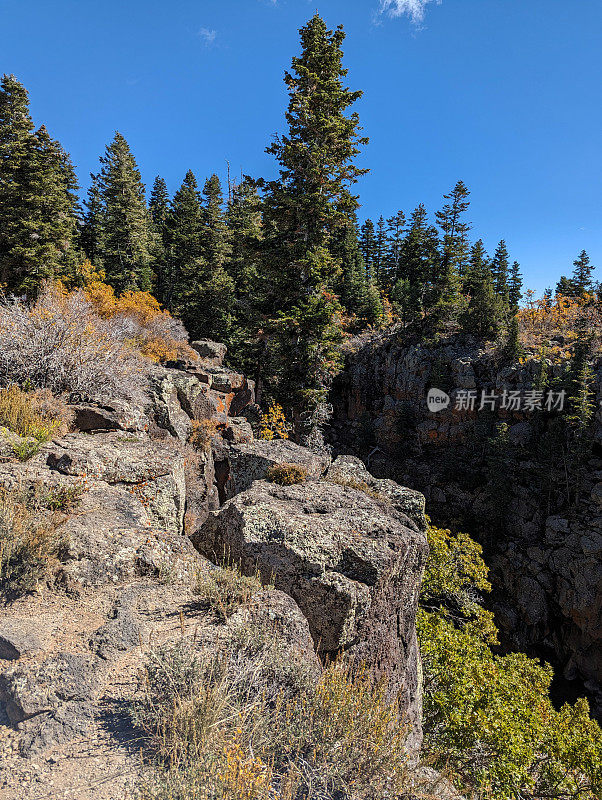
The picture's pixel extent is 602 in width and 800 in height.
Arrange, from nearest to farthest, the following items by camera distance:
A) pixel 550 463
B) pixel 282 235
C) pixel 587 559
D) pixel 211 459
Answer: pixel 211 459 → pixel 282 235 → pixel 587 559 → pixel 550 463

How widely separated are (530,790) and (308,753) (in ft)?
35.2

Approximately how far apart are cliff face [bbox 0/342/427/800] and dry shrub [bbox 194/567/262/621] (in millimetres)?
91

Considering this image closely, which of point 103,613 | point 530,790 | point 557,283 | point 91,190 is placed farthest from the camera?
point 557,283

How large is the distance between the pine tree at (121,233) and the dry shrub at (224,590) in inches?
1346

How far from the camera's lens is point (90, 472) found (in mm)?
6309

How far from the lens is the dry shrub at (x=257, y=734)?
2764 mm

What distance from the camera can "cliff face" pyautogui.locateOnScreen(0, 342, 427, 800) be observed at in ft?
10.4

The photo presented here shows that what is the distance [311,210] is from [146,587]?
15.2m

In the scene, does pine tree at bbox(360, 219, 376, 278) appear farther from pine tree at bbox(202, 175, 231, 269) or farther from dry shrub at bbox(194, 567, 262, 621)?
dry shrub at bbox(194, 567, 262, 621)

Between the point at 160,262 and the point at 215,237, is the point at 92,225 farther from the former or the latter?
the point at 215,237

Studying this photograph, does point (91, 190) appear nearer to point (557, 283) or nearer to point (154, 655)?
point (154, 655)

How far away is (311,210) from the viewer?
15984 mm

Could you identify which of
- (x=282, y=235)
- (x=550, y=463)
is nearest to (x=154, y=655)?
(x=282, y=235)

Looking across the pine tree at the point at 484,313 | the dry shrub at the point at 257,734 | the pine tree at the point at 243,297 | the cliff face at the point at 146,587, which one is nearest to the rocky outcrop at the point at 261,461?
the cliff face at the point at 146,587
